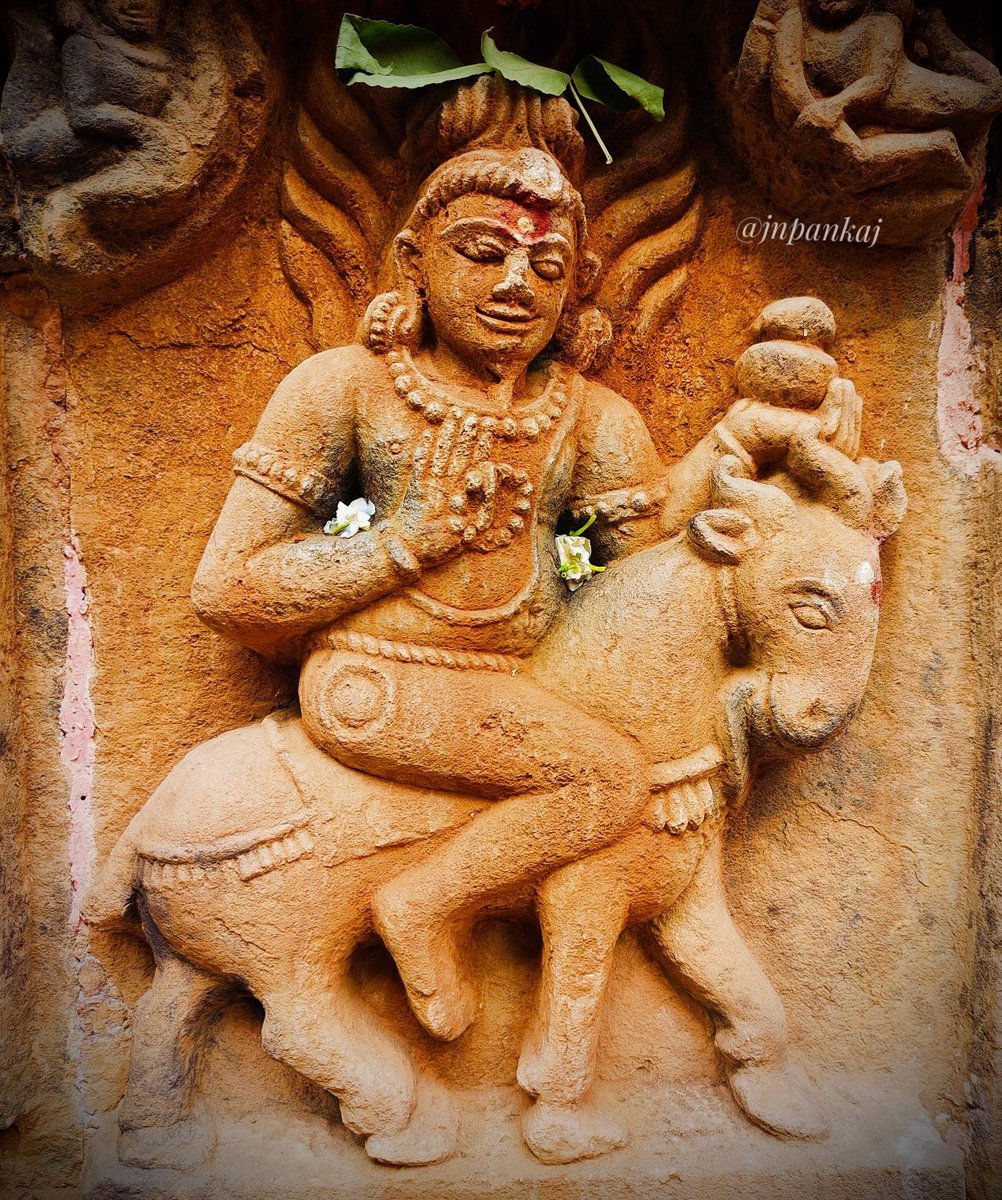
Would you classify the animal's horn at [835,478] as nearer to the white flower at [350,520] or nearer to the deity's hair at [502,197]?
the deity's hair at [502,197]

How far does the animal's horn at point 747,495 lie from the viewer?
85.7 inches

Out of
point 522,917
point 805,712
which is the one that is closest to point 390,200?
point 805,712

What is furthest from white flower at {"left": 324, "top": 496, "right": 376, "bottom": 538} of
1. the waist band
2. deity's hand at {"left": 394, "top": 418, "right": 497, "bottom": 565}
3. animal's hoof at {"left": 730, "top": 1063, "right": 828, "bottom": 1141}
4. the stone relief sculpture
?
animal's hoof at {"left": 730, "top": 1063, "right": 828, "bottom": 1141}

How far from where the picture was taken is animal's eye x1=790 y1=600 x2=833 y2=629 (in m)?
2.13

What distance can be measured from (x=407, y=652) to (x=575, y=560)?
514mm

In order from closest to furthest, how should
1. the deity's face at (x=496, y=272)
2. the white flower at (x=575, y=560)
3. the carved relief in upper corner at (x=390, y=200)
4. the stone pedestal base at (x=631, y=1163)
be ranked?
the stone pedestal base at (x=631, y=1163)
the deity's face at (x=496, y=272)
the white flower at (x=575, y=560)
the carved relief in upper corner at (x=390, y=200)

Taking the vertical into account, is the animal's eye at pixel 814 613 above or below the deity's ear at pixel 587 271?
below

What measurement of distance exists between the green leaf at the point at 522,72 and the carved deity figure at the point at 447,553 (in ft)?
0.57

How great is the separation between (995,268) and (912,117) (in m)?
0.47

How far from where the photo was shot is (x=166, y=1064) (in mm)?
2143

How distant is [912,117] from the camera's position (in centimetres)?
223

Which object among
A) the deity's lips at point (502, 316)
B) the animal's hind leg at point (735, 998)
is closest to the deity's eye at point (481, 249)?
the deity's lips at point (502, 316)

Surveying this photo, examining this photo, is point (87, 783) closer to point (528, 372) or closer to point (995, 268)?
point (528, 372)

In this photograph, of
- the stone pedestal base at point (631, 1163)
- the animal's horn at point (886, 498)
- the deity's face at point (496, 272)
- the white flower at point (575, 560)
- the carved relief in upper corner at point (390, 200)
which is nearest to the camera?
the stone pedestal base at point (631, 1163)
